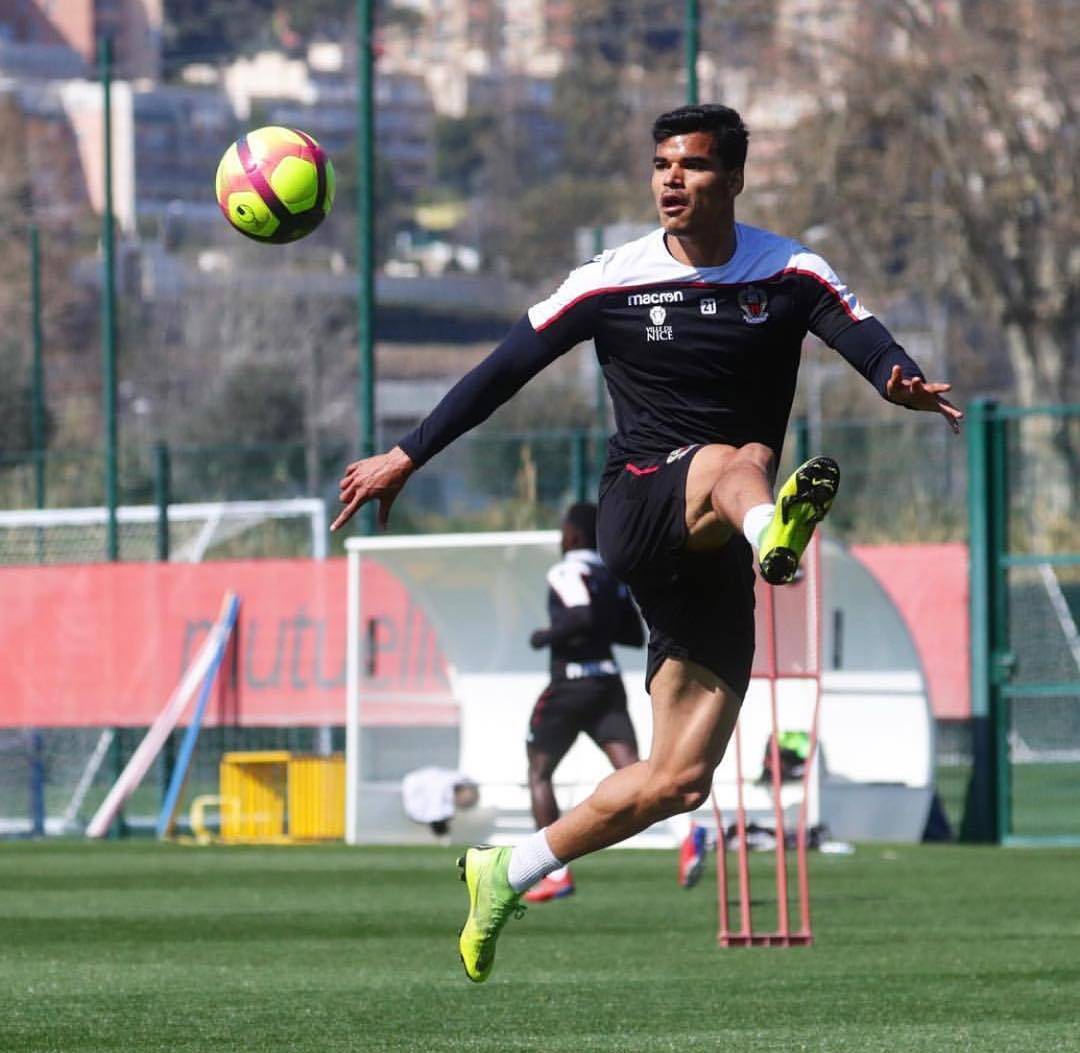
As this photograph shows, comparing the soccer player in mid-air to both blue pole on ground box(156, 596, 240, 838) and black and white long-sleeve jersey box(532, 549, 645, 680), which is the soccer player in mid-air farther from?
blue pole on ground box(156, 596, 240, 838)

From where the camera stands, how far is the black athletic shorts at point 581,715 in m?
14.1

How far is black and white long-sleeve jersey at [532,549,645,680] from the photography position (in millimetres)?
14102

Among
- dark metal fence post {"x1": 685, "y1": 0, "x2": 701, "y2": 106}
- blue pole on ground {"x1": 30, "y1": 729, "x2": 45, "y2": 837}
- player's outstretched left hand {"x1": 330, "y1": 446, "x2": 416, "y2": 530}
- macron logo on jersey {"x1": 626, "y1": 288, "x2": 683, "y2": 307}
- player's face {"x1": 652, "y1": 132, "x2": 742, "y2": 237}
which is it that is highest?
dark metal fence post {"x1": 685, "y1": 0, "x2": 701, "y2": 106}

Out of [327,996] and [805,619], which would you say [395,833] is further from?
[327,996]

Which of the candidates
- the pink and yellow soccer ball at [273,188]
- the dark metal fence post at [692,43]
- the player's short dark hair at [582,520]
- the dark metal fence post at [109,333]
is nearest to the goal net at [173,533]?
the dark metal fence post at [109,333]

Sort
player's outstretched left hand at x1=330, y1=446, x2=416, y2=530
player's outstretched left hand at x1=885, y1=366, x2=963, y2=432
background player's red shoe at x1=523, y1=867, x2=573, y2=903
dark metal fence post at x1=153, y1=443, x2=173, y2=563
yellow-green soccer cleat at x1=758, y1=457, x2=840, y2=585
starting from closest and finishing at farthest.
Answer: yellow-green soccer cleat at x1=758, y1=457, x2=840, y2=585, player's outstretched left hand at x1=885, y1=366, x2=963, y2=432, player's outstretched left hand at x1=330, y1=446, x2=416, y2=530, background player's red shoe at x1=523, y1=867, x2=573, y2=903, dark metal fence post at x1=153, y1=443, x2=173, y2=563

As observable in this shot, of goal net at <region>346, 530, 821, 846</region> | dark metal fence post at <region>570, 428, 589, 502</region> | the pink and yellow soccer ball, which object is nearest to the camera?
the pink and yellow soccer ball

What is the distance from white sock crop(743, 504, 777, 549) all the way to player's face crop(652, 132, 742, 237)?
1009mm

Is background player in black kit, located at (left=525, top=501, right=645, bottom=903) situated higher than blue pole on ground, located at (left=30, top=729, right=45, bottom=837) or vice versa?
background player in black kit, located at (left=525, top=501, right=645, bottom=903)

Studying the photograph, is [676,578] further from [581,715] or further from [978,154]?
[978,154]

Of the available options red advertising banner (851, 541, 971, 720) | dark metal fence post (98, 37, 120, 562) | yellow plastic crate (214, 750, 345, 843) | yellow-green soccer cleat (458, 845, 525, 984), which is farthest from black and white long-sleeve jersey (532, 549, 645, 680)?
dark metal fence post (98, 37, 120, 562)

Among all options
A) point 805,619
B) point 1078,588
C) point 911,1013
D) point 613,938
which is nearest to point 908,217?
point 1078,588

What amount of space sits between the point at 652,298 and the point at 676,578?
2.58 feet

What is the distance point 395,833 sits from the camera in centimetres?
1816
